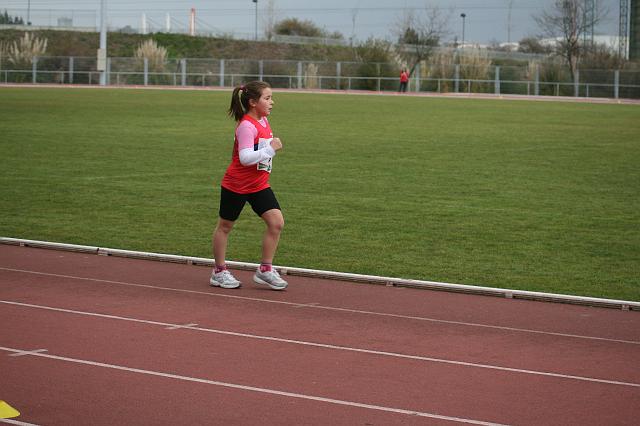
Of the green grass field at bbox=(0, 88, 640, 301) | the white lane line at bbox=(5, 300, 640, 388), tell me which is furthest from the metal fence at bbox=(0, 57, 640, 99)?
the white lane line at bbox=(5, 300, 640, 388)

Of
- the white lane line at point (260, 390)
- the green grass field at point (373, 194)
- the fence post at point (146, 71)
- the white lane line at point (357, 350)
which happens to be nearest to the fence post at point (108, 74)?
the fence post at point (146, 71)

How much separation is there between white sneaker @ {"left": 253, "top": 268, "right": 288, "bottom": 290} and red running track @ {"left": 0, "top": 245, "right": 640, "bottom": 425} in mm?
99

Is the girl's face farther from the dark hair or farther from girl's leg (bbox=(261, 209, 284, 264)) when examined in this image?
girl's leg (bbox=(261, 209, 284, 264))

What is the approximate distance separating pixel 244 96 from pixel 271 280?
1617mm

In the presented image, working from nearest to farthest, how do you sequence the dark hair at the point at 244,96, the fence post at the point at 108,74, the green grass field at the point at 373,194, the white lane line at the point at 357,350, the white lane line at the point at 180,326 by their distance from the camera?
the white lane line at the point at 357,350 < the white lane line at the point at 180,326 < the dark hair at the point at 244,96 < the green grass field at the point at 373,194 < the fence post at the point at 108,74

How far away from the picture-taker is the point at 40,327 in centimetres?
799

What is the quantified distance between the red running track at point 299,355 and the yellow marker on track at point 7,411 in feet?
0.19

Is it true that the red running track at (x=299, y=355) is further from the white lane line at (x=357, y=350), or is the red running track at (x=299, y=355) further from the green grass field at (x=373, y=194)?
the green grass field at (x=373, y=194)

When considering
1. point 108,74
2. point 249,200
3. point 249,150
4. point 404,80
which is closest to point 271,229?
point 249,200

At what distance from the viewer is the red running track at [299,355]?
604 cm

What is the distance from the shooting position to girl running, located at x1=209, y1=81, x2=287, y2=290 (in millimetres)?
9273

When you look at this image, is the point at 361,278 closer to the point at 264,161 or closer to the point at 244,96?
the point at 264,161

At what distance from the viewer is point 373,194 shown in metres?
17.3

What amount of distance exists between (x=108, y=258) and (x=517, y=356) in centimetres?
525
